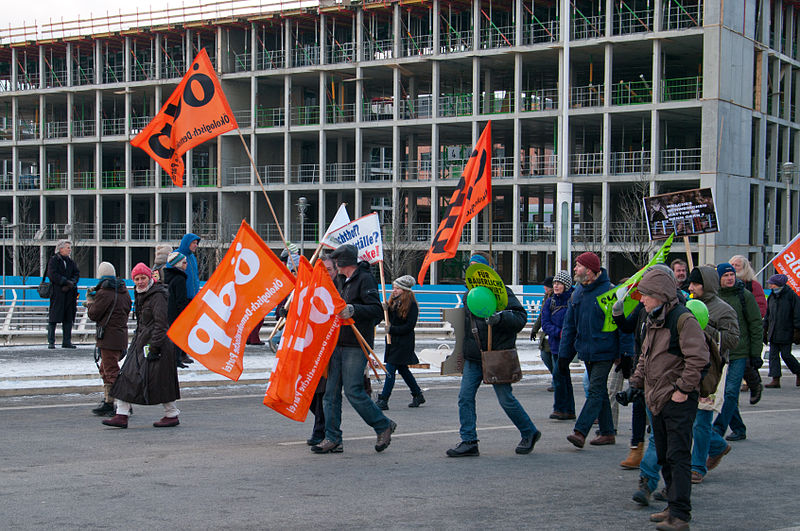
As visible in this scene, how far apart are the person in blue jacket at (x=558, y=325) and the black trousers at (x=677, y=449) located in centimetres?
438

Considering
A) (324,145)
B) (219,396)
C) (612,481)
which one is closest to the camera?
(612,481)

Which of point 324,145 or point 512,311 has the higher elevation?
point 324,145

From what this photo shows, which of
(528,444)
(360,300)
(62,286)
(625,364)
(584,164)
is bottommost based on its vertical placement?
(528,444)

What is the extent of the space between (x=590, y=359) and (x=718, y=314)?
144 centimetres

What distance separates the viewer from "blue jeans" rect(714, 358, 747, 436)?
894cm

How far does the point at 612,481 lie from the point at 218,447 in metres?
3.73

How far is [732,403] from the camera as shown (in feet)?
30.1

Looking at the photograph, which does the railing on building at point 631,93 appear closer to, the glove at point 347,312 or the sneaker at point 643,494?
the glove at point 347,312

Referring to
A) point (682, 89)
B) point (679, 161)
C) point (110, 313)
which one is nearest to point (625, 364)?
point (110, 313)

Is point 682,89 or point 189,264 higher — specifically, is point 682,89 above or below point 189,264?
above

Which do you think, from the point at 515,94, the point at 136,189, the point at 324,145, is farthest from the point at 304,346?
the point at 136,189

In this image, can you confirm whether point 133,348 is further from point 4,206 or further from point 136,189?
point 4,206

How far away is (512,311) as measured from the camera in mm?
8523

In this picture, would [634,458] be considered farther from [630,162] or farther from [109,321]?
[630,162]
